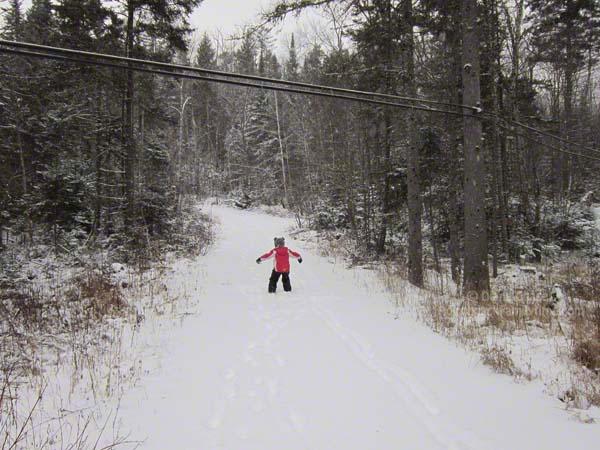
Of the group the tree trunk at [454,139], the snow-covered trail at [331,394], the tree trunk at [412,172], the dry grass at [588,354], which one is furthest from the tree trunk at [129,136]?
the dry grass at [588,354]

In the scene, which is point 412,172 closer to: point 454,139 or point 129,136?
point 454,139

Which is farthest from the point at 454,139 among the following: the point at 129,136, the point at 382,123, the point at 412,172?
the point at 129,136

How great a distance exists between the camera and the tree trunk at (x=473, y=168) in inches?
315

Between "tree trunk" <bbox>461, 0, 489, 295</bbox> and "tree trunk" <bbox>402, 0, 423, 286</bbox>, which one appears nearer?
"tree trunk" <bbox>461, 0, 489, 295</bbox>

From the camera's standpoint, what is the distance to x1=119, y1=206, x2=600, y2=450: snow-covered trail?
10.1 ft

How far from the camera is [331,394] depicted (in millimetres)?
3838

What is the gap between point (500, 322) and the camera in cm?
579

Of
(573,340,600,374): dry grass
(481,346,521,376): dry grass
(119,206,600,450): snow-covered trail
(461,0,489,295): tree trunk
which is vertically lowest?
(119,206,600,450): snow-covered trail

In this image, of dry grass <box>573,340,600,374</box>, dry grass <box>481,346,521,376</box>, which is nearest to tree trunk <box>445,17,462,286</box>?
dry grass <box>573,340,600,374</box>

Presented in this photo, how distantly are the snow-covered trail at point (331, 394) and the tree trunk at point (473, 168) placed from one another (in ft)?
9.35

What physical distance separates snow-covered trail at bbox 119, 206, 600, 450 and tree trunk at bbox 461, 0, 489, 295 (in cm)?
285

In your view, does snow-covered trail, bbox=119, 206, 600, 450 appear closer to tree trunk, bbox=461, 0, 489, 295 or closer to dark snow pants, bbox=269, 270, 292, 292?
dark snow pants, bbox=269, 270, 292, 292

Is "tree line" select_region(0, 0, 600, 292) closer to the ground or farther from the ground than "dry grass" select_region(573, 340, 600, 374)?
farther from the ground

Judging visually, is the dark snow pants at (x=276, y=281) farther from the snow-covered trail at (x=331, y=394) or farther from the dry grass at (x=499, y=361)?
the dry grass at (x=499, y=361)
